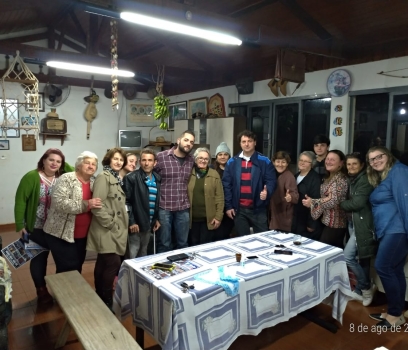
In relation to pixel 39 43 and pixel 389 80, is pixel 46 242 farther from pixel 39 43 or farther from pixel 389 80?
pixel 39 43

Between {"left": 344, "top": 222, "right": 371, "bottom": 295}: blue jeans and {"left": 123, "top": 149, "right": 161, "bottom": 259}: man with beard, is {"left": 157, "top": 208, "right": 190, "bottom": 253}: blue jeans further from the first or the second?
{"left": 344, "top": 222, "right": 371, "bottom": 295}: blue jeans

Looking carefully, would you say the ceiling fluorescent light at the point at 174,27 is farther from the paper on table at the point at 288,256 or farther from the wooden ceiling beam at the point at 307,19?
the paper on table at the point at 288,256

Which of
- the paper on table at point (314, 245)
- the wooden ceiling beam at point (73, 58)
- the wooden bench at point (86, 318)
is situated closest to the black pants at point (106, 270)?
the wooden bench at point (86, 318)

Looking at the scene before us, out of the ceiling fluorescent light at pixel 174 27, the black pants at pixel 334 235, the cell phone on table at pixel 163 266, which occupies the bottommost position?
the black pants at pixel 334 235

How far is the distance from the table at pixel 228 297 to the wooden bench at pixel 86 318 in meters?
0.19

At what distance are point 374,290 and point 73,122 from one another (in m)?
5.83

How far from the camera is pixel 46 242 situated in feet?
9.65

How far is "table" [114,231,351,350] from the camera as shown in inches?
70.0

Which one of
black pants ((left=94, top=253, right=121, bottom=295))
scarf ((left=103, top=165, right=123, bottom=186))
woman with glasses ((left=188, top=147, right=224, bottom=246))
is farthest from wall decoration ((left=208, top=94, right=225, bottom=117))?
black pants ((left=94, top=253, right=121, bottom=295))

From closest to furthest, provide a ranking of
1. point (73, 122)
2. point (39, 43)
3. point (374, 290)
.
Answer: point (374, 290) → point (39, 43) → point (73, 122)

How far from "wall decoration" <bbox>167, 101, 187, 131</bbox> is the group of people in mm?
3225

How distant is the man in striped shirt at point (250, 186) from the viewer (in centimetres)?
338

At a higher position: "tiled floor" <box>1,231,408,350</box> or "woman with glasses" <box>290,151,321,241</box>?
"woman with glasses" <box>290,151,321,241</box>

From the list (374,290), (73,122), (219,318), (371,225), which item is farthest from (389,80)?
(73,122)
